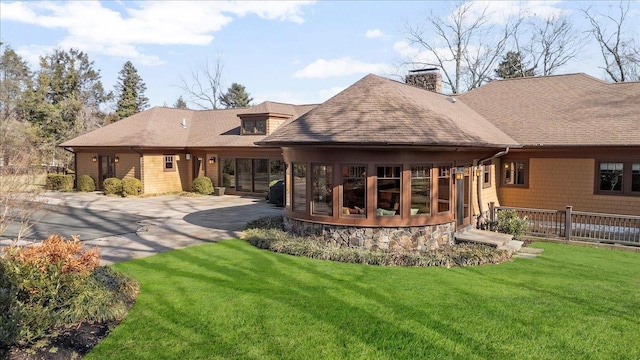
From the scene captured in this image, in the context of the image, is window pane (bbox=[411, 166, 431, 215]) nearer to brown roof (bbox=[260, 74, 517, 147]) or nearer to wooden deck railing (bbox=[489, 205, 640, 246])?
brown roof (bbox=[260, 74, 517, 147])

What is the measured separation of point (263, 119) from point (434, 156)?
13.9 metres

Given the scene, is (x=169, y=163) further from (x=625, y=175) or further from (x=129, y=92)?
(x=129, y=92)

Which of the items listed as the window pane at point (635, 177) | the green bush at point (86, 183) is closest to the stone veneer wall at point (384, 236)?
the window pane at point (635, 177)

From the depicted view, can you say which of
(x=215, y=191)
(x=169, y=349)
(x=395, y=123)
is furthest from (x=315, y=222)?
(x=215, y=191)

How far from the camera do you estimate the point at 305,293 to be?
732 centimetres

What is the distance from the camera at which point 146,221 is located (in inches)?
590

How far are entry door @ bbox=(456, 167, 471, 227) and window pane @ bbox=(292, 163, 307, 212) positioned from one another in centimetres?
439

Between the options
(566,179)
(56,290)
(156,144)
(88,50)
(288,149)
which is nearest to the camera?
(56,290)

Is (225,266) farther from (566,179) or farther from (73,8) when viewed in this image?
(73,8)

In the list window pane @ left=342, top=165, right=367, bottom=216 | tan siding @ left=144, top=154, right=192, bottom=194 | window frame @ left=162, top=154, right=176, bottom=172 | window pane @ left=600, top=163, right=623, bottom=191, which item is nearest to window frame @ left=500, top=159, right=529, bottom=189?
window pane @ left=600, top=163, right=623, bottom=191

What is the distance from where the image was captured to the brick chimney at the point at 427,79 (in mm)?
18734

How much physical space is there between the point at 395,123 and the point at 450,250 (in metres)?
3.50

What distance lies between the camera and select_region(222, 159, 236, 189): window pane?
23.4 metres

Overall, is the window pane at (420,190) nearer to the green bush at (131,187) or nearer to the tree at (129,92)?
the green bush at (131,187)
